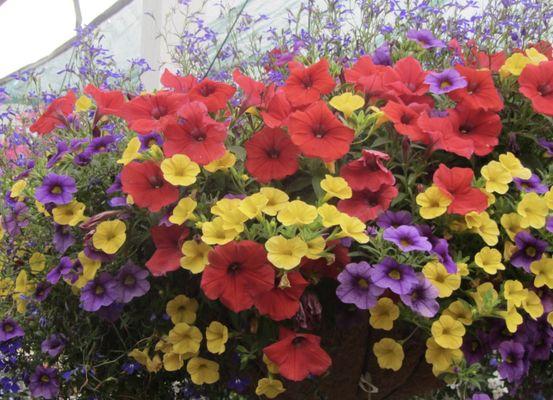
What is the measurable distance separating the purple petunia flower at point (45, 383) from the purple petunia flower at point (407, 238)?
0.53 m

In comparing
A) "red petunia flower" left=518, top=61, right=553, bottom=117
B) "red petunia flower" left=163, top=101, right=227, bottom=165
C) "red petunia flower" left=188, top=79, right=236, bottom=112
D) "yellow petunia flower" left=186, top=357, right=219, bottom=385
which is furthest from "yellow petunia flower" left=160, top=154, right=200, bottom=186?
"red petunia flower" left=518, top=61, right=553, bottom=117

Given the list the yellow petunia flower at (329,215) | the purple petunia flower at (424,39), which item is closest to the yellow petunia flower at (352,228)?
the yellow petunia flower at (329,215)

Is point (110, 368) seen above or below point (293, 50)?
below

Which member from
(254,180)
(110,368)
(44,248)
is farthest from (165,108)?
(110,368)

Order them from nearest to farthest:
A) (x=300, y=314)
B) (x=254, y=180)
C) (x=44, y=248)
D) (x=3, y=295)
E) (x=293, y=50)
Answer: (x=300, y=314)
(x=254, y=180)
(x=44, y=248)
(x=3, y=295)
(x=293, y=50)

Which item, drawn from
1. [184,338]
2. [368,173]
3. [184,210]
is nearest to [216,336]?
[184,338]

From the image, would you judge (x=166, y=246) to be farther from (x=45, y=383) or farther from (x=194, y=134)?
(x=45, y=383)

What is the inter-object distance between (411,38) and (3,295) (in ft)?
2.38

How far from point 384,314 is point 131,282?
0.29 meters

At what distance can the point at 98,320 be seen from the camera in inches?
36.0

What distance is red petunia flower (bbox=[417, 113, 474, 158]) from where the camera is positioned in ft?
2.54

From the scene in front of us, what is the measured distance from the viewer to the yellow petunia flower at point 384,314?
727 mm

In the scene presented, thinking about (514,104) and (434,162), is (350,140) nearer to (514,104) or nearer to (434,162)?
(434,162)

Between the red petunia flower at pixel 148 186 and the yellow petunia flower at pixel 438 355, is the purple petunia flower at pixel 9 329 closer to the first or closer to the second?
the red petunia flower at pixel 148 186
